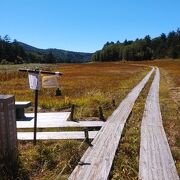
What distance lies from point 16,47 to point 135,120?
164920 mm

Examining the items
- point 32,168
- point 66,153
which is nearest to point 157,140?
point 66,153

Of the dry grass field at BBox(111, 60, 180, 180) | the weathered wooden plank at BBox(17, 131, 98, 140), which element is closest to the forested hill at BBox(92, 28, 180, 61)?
the dry grass field at BBox(111, 60, 180, 180)

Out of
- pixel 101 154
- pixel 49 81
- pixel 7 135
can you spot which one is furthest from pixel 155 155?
pixel 49 81

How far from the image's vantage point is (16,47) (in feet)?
570

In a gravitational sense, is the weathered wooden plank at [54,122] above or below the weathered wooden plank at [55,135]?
below

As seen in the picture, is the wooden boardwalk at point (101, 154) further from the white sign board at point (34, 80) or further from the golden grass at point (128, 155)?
the white sign board at point (34, 80)

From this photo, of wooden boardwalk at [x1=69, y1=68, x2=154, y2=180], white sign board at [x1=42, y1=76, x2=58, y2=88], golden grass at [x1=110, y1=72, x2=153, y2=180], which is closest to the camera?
wooden boardwalk at [x1=69, y1=68, x2=154, y2=180]

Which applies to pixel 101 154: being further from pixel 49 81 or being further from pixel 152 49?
pixel 152 49

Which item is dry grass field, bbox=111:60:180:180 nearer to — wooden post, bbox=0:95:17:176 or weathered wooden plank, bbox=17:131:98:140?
weathered wooden plank, bbox=17:131:98:140

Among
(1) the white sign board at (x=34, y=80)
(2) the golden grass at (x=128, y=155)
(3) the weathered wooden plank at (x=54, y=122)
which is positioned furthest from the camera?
(3) the weathered wooden plank at (x=54, y=122)

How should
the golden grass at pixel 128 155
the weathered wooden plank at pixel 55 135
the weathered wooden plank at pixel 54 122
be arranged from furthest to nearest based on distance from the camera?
1. the weathered wooden plank at pixel 54 122
2. the weathered wooden plank at pixel 55 135
3. the golden grass at pixel 128 155

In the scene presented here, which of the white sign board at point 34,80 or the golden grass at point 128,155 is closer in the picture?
the golden grass at point 128,155

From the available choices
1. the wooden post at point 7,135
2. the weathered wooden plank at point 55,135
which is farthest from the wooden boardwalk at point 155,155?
the wooden post at point 7,135

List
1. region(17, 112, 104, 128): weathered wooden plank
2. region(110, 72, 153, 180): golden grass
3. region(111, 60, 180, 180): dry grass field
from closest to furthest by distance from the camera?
1. region(110, 72, 153, 180): golden grass
2. region(111, 60, 180, 180): dry grass field
3. region(17, 112, 104, 128): weathered wooden plank
